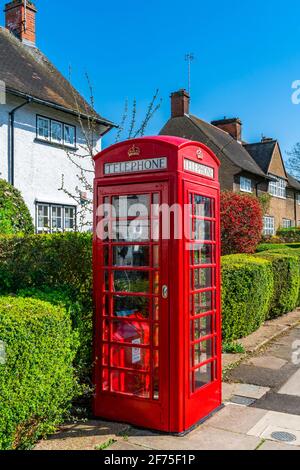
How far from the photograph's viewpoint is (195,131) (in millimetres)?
30906

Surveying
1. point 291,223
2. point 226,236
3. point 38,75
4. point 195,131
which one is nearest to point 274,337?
point 226,236

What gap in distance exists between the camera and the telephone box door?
169 inches

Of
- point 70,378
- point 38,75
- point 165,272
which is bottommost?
point 70,378

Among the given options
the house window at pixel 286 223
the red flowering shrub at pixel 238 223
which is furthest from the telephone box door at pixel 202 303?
the house window at pixel 286 223

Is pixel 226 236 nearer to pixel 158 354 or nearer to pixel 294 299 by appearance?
pixel 294 299

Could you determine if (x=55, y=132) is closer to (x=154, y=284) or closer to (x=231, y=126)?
(x=154, y=284)

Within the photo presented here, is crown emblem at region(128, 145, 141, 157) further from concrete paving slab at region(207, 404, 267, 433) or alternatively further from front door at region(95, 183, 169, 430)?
concrete paving slab at region(207, 404, 267, 433)

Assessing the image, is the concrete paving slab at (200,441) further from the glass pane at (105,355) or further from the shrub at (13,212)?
the shrub at (13,212)

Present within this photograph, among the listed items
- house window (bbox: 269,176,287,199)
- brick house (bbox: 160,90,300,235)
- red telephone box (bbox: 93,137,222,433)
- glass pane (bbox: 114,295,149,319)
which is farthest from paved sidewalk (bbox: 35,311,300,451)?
house window (bbox: 269,176,287,199)

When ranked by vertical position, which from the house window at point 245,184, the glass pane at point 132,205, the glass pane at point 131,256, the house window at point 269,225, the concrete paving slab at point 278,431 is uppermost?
the house window at point 245,184

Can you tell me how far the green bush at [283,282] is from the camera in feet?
33.5

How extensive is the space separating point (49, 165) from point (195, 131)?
664 inches

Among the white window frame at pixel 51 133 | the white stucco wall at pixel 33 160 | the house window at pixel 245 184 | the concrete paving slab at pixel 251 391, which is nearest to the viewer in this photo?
the concrete paving slab at pixel 251 391

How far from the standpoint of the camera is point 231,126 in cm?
3859
